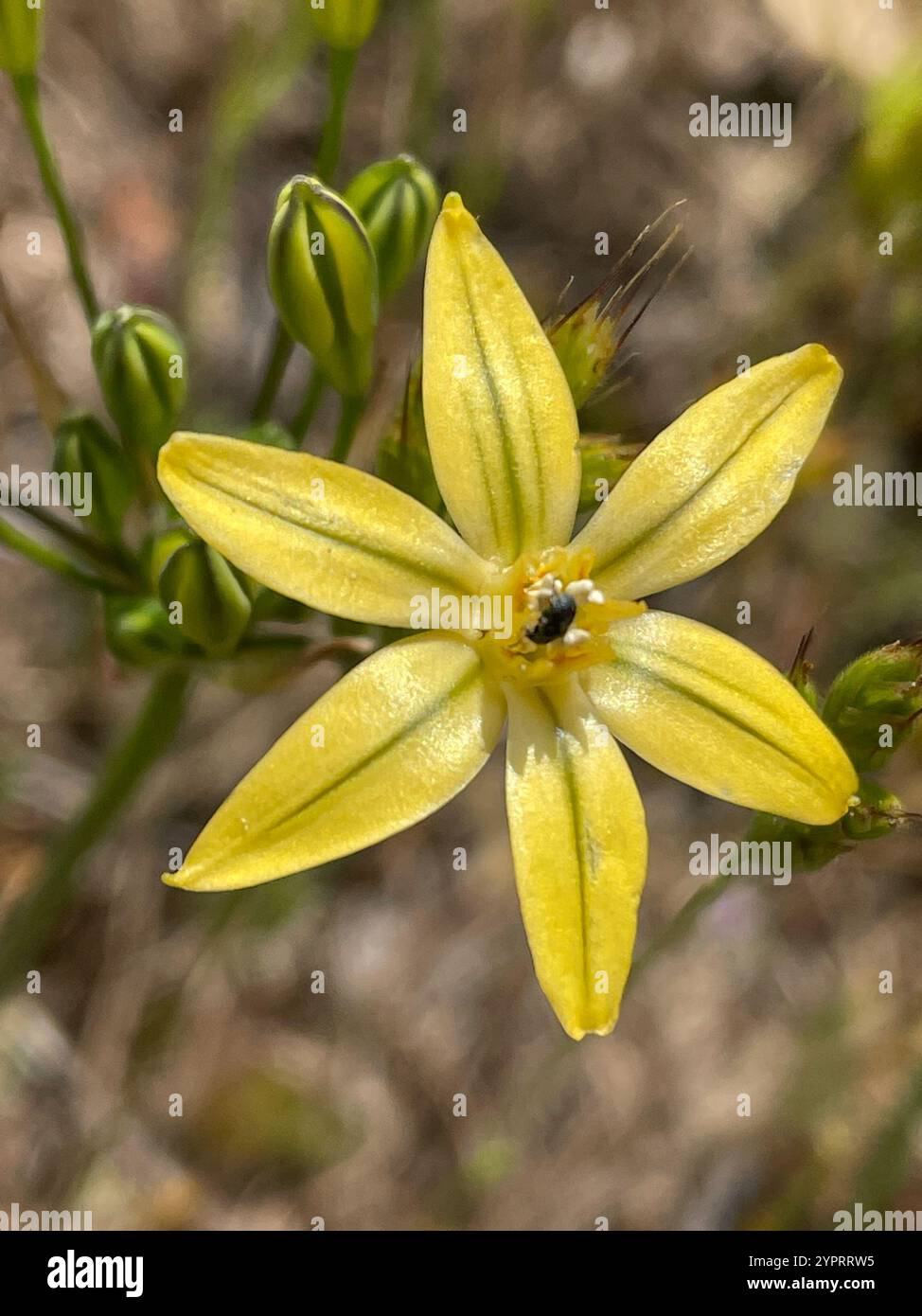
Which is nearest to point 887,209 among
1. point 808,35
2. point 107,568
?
point 808,35

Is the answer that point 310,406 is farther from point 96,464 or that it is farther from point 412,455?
point 96,464

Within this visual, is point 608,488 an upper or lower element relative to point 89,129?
lower

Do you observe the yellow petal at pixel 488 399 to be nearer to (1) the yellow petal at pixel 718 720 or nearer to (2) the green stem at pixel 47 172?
(1) the yellow petal at pixel 718 720

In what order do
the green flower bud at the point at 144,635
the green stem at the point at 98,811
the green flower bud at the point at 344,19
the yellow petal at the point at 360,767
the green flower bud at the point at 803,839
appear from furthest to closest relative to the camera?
the green stem at the point at 98,811, the green flower bud at the point at 344,19, the green flower bud at the point at 144,635, the green flower bud at the point at 803,839, the yellow petal at the point at 360,767

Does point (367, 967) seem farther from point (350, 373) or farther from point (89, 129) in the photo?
point (89, 129)

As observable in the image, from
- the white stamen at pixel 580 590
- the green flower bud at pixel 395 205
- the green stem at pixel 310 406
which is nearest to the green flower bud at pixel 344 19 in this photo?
the green flower bud at pixel 395 205
